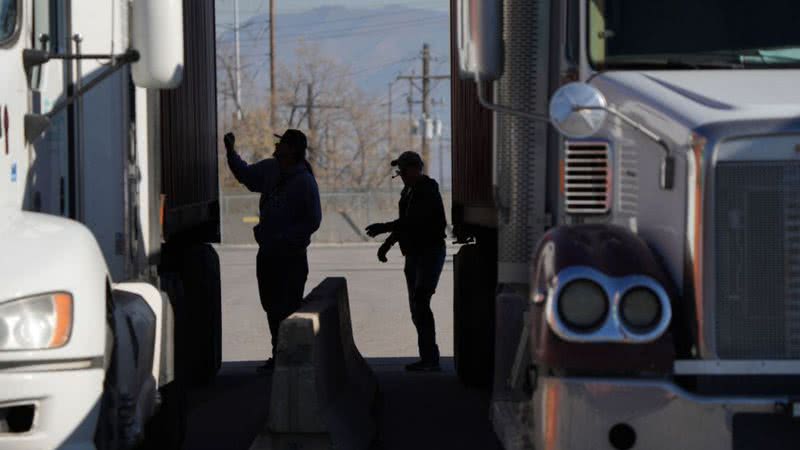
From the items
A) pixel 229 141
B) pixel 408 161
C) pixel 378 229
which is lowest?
pixel 378 229

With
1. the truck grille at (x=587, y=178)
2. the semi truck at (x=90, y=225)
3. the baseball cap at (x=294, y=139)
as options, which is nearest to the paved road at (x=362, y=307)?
the baseball cap at (x=294, y=139)

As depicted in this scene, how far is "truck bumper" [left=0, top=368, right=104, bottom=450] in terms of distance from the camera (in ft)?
19.9

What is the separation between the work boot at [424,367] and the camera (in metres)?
14.4

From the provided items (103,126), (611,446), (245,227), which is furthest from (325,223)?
(611,446)

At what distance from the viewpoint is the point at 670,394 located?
5.83 meters

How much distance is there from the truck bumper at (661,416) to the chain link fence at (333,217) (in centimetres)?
3970

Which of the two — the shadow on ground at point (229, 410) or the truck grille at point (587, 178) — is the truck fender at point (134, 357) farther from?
the shadow on ground at point (229, 410)

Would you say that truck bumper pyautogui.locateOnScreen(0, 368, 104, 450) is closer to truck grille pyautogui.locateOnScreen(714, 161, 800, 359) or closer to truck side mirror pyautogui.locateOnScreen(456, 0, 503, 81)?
truck side mirror pyautogui.locateOnScreen(456, 0, 503, 81)

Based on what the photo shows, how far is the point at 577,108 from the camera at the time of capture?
6.39 m

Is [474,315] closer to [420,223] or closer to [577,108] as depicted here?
[420,223]

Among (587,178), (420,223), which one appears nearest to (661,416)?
(587,178)

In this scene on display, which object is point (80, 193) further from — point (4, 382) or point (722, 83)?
point (722, 83)

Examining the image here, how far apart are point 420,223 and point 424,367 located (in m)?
1.28

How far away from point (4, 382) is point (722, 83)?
10.3ft
